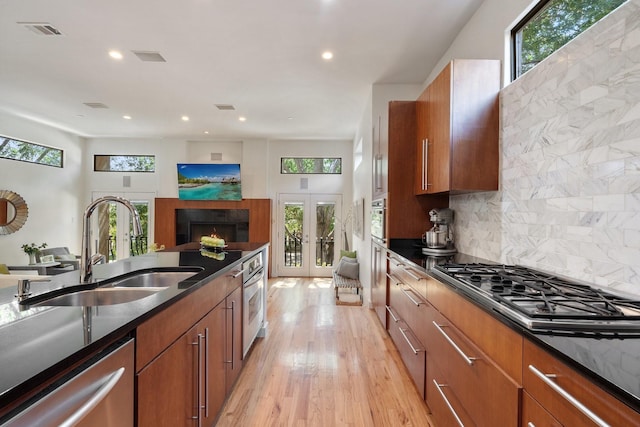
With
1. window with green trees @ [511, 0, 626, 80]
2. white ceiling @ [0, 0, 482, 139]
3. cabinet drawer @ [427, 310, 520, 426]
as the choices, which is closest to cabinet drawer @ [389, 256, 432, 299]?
cabinet drawer @ [427, 310, 520, 426]

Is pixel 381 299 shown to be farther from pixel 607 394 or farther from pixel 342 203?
pixel 342 203

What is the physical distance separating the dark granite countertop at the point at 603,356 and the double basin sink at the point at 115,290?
5.22 feet

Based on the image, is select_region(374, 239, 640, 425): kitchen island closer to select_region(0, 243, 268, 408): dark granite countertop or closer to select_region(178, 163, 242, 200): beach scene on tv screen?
select_region(0, 243, 268, 408): dark granite countertop

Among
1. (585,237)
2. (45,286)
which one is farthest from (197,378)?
(585,237)

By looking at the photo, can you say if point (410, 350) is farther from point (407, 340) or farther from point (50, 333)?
point (50, 333)

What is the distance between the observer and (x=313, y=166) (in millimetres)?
7160

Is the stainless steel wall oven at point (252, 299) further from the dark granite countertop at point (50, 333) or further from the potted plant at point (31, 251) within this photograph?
the potted plant at point (31, 251)

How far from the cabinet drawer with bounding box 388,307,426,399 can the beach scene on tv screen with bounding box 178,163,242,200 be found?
496cm

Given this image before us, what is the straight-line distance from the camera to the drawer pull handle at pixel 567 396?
68cm

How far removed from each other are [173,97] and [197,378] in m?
4.34

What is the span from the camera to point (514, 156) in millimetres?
2100

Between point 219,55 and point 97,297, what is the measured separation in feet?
9.38

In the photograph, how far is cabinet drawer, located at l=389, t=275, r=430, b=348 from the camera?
80.4 inches

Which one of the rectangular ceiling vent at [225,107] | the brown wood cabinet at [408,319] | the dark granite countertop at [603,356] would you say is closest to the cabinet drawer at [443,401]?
the brown wood cabinet at [408,319]
